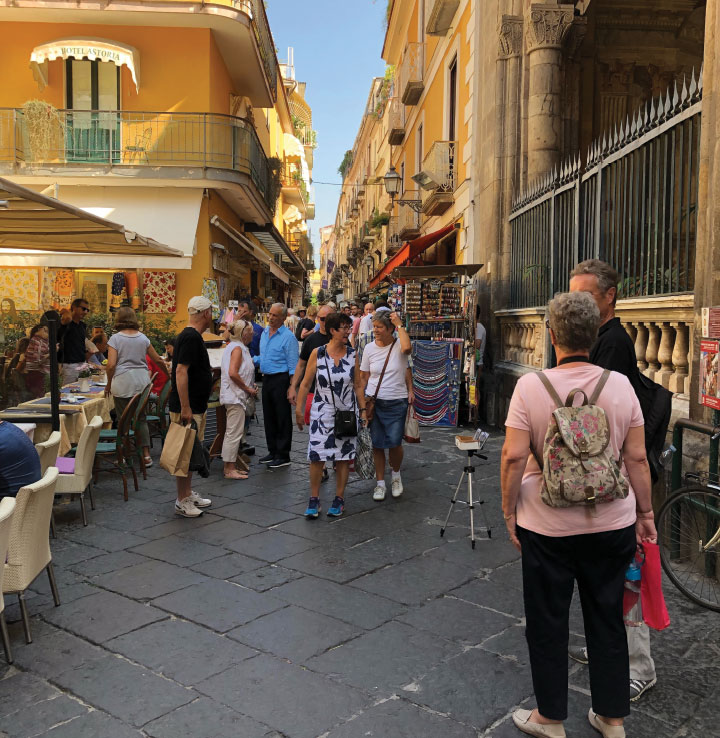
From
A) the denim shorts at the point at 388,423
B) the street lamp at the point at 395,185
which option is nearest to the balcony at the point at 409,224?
the street lamp at the point at 395,185

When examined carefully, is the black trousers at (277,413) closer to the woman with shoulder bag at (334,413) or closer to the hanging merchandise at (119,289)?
the woman with shoulder bag at (334,413)

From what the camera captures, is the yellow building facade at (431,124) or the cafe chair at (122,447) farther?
Answer: the yellow building facade at (431,124)

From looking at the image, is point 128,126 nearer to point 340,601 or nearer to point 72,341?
point 72,341

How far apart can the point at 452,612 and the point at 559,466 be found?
1777 mm

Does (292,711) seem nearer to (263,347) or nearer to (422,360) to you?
(263,347)

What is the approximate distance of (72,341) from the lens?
9688 millimetres

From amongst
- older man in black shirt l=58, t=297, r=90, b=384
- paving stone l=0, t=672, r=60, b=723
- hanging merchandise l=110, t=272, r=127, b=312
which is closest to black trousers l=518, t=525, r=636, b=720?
paving stone l=0, t=672, r=60, b=723

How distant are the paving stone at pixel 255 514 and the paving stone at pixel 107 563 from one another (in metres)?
1.08

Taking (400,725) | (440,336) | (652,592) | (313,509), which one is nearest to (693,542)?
(652,592)

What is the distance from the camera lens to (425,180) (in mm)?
14930

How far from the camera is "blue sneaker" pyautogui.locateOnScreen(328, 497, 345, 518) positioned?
591 centimetres

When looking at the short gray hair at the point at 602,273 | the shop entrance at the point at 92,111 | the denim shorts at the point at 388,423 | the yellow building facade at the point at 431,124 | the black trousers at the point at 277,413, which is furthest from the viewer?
the shop entrance at the point at 92,111

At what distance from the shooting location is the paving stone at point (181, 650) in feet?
10.9

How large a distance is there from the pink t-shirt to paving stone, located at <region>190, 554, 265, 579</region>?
97.4 inches
